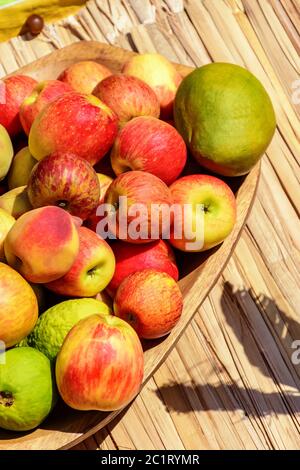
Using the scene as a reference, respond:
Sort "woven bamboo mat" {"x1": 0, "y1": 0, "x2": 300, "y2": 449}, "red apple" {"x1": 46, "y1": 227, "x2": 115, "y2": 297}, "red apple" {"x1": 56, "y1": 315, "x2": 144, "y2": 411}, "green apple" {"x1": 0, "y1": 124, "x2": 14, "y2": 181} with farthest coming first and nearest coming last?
"woven bamboo mat" {"x1": 0, "y1": 0, "x2": 300, "y2": 449}, "green apple" {"x1": 0, "y1": 124, "x2": 14, "y2": 181}, "red apple" {"x1": 46, "y1": 227, "x2": 115, "y2": 297}, "red apple" {"x1": 56, "y1": 315, "x2": 144, "y2": 411}

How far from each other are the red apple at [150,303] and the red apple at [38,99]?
1.23 ft

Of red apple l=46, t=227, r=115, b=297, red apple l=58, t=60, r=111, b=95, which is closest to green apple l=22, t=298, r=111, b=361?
red apple l=46, t=227, r=115, b=297

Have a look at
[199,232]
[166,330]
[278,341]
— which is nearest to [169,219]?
[199,232]

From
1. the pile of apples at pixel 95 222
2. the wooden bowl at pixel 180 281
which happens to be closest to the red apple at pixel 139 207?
the pile of apples at pixel 95 222

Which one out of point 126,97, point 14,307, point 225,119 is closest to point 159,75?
point 126,97

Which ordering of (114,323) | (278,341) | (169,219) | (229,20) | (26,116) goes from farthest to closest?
(229,20)
(278,341)
(26,116)
(169,219)
(114,323)

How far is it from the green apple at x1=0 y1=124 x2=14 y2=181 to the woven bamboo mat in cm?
50

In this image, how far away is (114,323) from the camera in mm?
977

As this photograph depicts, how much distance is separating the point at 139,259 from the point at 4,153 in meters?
0.31

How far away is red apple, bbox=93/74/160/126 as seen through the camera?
1.22m

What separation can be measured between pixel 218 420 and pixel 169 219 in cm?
45

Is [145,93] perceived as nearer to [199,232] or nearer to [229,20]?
[199,232]

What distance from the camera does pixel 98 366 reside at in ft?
3.09

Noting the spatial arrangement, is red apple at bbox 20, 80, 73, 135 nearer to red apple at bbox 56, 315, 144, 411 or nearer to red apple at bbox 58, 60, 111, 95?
red apple at bbox 58, 60, 111, 95
